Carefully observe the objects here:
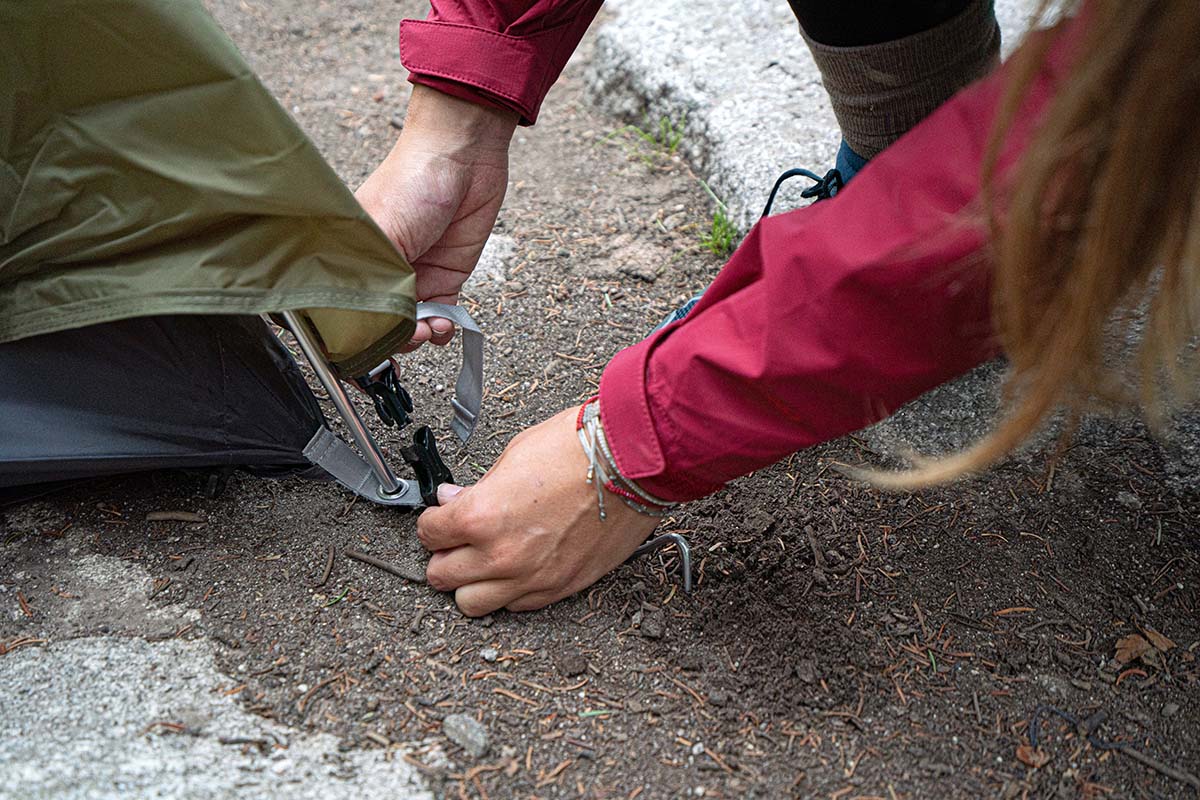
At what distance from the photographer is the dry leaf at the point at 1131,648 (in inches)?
53.8

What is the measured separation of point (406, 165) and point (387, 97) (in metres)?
1.41

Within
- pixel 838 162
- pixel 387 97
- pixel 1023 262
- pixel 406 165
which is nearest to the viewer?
pixel 1023 262

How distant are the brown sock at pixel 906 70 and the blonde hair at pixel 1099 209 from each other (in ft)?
2.87

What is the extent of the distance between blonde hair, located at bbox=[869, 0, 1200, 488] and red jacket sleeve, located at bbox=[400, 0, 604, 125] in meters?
0.96

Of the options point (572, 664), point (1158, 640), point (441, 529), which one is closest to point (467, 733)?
point (572, 664)

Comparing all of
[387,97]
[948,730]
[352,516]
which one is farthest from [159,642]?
[387,97]

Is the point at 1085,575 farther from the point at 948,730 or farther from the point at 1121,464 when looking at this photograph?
the point at 948,730

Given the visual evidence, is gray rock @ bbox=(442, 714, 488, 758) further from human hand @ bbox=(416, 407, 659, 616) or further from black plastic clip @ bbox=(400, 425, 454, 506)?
black plastic clip @ bbox=(400, 425, 454, 506)

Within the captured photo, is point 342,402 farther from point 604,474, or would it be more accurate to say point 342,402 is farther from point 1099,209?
point 1099,209

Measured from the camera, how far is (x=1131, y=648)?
4.52 ft

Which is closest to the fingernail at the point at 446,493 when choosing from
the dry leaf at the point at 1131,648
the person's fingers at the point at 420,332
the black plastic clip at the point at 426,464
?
the black plastic clip at the point at 426,464

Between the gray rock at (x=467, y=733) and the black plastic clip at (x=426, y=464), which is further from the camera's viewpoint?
the black plastic clip at (x=426, y=464)

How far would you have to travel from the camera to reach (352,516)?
5.03ft

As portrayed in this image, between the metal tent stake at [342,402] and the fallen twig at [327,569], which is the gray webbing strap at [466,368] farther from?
the fallen twig at [327,569]
